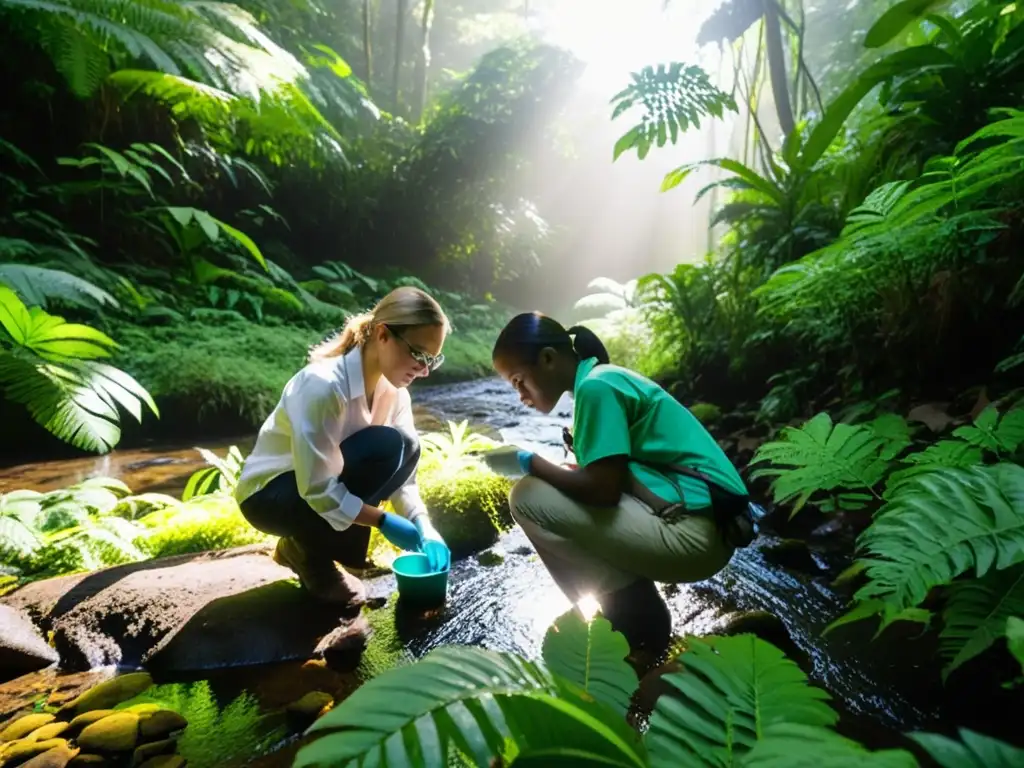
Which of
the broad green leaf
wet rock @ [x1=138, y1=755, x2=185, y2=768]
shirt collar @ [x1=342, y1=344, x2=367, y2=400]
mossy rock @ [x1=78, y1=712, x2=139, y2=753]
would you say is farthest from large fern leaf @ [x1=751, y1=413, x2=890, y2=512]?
the broad green leaf

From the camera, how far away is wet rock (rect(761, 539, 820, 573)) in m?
2.39

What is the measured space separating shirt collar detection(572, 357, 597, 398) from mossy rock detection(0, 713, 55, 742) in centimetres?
175

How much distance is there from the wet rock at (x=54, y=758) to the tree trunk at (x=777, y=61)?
6.35 metres

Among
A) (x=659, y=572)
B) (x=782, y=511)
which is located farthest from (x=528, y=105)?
(x=659, y=572)

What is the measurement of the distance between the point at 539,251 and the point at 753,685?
16.2 m

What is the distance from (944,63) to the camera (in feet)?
9.81

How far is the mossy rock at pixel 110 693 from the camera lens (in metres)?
1.49

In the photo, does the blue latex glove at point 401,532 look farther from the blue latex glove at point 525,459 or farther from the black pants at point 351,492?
the blue latex glove at point 525,459

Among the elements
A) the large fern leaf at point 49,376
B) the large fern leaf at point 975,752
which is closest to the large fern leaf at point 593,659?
the large fern leaf at point 975,752

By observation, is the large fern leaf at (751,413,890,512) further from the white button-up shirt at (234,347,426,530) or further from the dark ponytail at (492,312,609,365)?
the white button-up shirt at (234,347,426,530)

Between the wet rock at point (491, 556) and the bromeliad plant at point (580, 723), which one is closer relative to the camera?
the bromeliad plant at point (580, 723)

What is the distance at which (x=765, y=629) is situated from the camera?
182 cm

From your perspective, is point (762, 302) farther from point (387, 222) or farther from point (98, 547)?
point (387, 222)

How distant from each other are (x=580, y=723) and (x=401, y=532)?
1533 millimetres
